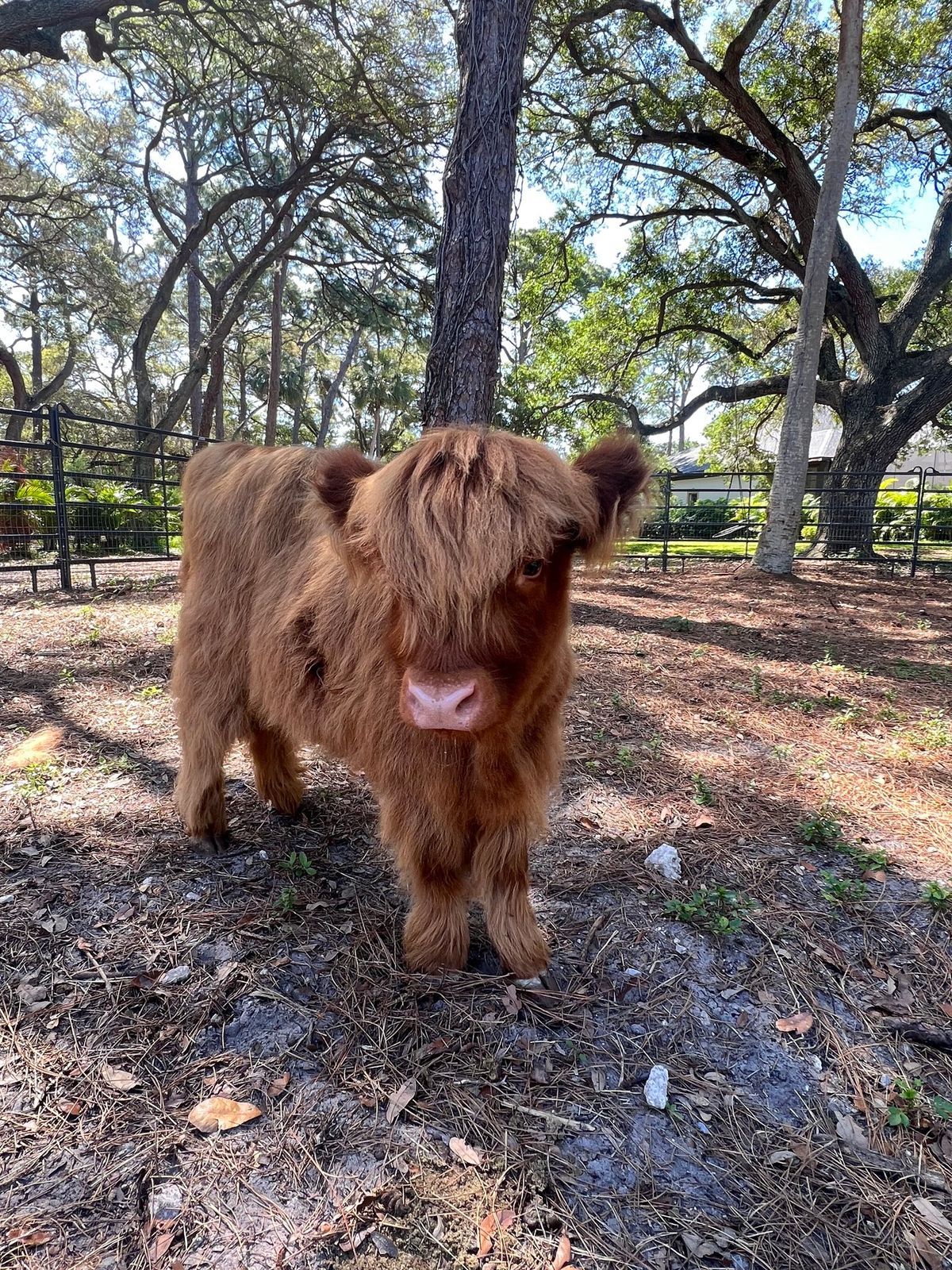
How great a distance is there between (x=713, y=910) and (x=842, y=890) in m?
0.51

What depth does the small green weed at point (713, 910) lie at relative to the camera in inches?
83.3

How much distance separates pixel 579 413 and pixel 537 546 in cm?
1743

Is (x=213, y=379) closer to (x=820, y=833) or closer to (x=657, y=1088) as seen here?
(x=820, y=833)

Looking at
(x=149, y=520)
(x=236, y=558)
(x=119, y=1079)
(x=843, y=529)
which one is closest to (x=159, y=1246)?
(x=119, y=1079)

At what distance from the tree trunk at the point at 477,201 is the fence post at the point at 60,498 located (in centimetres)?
674

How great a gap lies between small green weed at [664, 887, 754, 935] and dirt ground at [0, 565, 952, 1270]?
1 centimetres

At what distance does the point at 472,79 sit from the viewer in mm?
3436

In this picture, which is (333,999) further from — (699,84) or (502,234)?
(699,84)

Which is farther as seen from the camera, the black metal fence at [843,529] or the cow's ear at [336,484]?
the black metal fence at [843,529]

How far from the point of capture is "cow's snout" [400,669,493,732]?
1351 mm

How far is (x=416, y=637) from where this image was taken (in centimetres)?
148

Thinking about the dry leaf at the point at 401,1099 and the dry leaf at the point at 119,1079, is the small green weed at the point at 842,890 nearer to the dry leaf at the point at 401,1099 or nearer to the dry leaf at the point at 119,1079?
the dry leaf at the point at 401,1099

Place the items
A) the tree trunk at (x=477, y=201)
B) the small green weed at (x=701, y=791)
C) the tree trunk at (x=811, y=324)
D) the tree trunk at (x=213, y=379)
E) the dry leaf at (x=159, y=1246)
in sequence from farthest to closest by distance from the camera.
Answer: the tree trunk at (x=213, y=379) < the tree trunk at (x=811, y=324) < the tree trunk at (x=477, y=201) < the small green weed at (x=701, y=791) < the dry leaf at (x=159, y=1246)

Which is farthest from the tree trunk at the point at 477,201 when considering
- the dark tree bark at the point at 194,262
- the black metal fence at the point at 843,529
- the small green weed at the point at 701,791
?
the dark tree bark at the point at 194,262
